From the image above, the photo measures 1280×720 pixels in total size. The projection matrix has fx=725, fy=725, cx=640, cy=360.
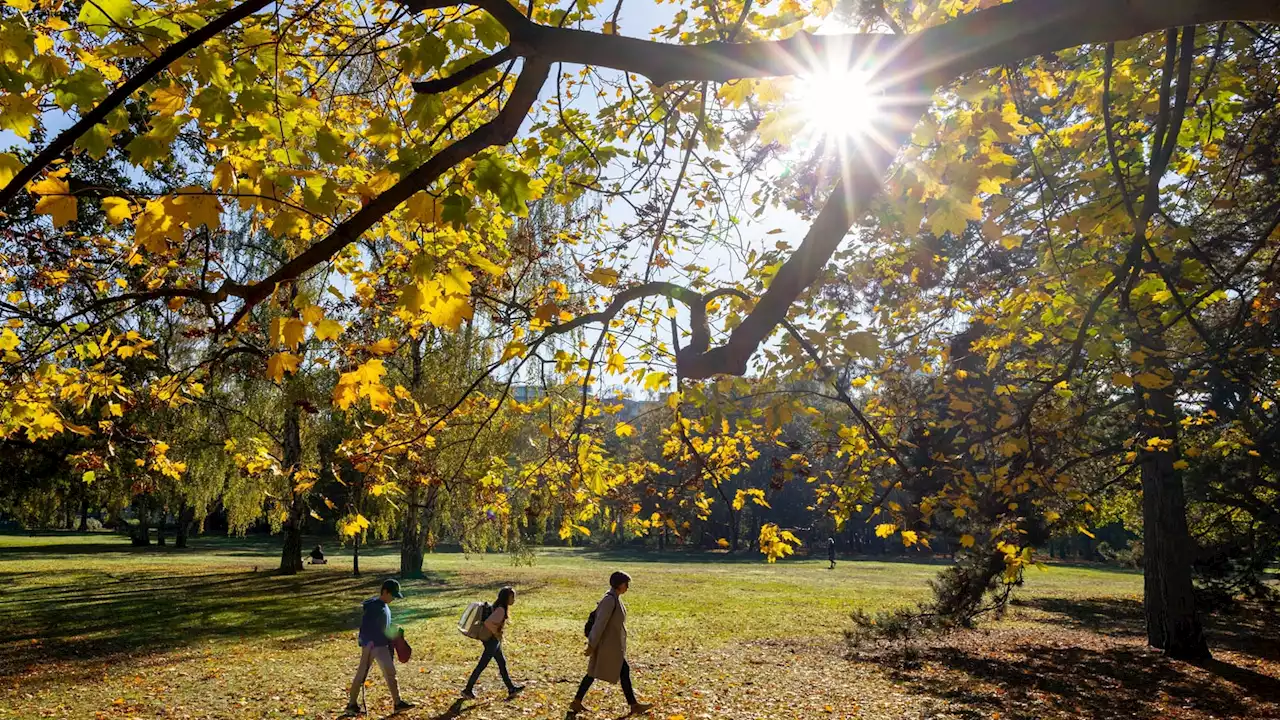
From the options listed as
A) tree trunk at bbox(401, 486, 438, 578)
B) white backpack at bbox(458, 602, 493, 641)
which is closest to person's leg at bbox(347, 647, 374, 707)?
white backpack at bbox(458, 602, 493, 641)

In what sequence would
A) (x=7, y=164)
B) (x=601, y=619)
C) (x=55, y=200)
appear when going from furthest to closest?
(x=601, y=619) → (x=7, y=164) → (x=55, y=200)

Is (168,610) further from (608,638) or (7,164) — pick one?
(7,164)

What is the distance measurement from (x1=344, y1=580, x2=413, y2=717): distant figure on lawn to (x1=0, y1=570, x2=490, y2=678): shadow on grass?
5.15m

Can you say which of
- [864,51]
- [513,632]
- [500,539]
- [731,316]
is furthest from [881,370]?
[500,539]

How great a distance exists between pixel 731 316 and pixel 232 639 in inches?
444

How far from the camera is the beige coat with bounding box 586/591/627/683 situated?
6.97 m

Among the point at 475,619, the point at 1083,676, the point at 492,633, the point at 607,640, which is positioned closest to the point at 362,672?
the point at 475,619

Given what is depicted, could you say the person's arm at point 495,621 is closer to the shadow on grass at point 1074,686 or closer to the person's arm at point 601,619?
the person's arm at point 601,619

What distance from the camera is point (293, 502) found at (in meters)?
16.7

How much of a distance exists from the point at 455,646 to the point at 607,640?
5966mm

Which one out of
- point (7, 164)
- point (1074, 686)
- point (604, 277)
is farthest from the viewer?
point (1074, 686)

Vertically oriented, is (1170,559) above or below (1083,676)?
above

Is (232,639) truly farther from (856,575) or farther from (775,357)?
(856,575)

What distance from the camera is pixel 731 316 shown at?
16.6 feet
